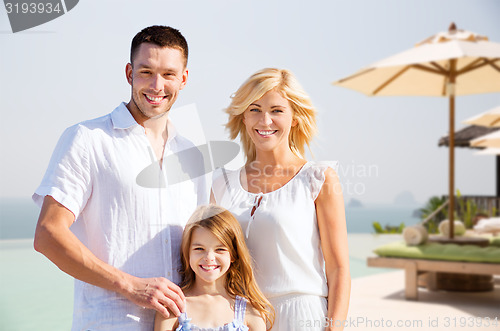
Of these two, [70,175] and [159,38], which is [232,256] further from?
[159,38]

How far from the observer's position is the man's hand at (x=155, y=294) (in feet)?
5.34

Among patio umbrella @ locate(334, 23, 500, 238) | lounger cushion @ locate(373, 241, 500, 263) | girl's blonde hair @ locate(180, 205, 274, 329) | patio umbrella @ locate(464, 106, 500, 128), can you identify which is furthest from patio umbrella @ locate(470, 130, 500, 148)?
girl's blonde hair @ locate(180, 205, 274, 329)

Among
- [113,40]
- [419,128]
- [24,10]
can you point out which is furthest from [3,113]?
[419,128]

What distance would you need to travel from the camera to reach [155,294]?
163 cm

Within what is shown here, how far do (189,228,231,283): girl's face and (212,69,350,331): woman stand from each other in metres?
0.17

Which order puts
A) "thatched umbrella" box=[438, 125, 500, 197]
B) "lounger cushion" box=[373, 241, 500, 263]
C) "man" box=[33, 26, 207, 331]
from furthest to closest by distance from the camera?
"thatched umbrella" box=[438, 125, 500, 197] < "lounger cushion" box=[373, 241, 500, 263] < "man" box=[33, 26, 207, 331]

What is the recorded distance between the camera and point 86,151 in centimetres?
171

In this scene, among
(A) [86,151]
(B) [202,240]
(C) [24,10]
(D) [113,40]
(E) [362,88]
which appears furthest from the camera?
(E) [362,88]

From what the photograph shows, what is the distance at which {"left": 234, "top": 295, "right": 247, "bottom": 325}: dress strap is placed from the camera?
1.83m

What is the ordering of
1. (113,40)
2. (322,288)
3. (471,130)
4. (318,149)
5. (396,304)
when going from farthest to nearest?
(471,130), (396,304), (113,40), (318,149), (322,288)

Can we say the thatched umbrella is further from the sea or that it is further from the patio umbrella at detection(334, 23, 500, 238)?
the patio umbrella at detection(334, 23, 500, 238)

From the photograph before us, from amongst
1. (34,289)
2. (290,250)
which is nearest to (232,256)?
(290,250)

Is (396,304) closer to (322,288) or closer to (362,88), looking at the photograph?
(362,88)

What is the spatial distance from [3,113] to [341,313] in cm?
492
